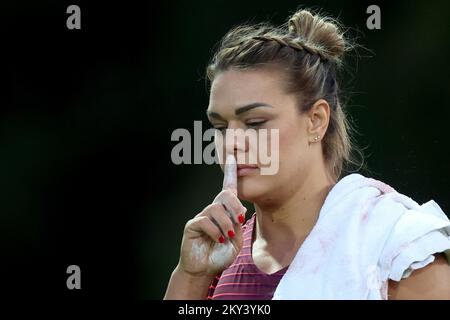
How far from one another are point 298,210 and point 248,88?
1.04 ft

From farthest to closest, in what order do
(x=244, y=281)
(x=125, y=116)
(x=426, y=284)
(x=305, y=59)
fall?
1. (x=125, y=116)
2. (x=305, y=59)
3. (x=244, y=281)
4. (x=426, y=284)

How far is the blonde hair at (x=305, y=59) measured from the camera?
2.12 metres

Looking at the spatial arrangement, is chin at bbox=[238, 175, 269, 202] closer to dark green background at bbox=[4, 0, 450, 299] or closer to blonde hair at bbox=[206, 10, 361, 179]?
blonde hair at bbox=[206, 10, 361, 179]

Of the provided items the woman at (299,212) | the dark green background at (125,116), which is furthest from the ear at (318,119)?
the dark green background at (125,116)

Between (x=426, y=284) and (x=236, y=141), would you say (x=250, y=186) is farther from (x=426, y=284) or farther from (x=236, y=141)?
(x=426, y=284)

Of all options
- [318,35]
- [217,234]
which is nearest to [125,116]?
[318,35]

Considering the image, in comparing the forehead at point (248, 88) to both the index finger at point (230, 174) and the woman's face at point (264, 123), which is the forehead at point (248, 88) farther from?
the index finger at point (230, 174)

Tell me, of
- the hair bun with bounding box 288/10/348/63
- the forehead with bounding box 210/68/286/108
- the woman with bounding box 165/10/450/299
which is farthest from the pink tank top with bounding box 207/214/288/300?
the hair bun with bounding box 288/10/348/63

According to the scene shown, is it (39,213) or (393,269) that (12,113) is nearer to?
(39,213)

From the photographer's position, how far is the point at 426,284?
1801 mm

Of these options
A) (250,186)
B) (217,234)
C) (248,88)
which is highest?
(248,88)

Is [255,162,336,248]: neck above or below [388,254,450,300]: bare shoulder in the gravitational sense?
above

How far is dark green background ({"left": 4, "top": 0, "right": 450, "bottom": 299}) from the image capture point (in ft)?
12.6
